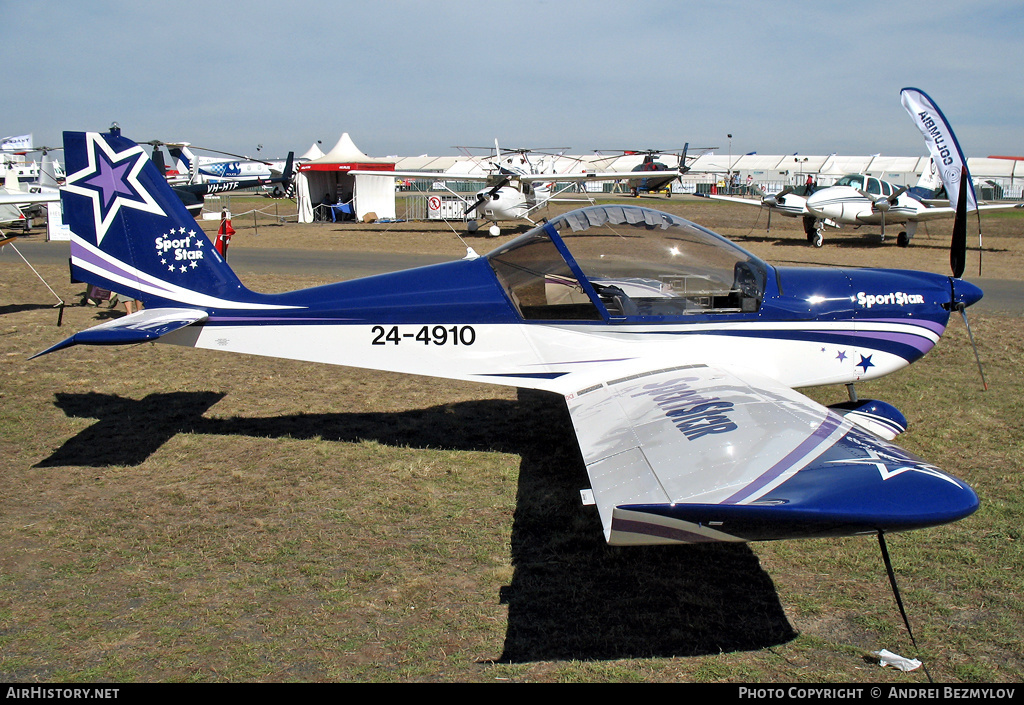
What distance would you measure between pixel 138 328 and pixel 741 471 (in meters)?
4.19

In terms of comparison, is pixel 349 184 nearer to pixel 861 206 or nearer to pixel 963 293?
pixel 861 206

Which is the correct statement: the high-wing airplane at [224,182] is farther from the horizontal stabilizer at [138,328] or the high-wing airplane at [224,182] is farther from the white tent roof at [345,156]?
the horizontal stabilizer at [138,328]

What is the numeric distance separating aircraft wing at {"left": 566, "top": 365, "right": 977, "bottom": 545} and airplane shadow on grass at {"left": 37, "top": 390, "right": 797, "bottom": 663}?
720mm

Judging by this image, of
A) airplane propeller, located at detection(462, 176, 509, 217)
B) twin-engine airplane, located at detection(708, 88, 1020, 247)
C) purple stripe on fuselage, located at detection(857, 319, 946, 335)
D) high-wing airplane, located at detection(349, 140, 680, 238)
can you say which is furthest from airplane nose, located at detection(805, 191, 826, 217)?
purple stripe on fuselage, located at detection(857, 319, 946, 335)

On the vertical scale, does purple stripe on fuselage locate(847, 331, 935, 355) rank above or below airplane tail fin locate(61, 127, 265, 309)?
below

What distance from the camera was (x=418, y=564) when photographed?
13.2ft

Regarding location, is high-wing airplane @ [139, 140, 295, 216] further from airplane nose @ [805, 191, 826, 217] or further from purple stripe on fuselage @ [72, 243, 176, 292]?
purple stripe on fuselage @ [72, 243, 176, 292]

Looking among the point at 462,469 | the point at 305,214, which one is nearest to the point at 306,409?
the point at 462,469

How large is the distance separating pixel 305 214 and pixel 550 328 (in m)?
31.4

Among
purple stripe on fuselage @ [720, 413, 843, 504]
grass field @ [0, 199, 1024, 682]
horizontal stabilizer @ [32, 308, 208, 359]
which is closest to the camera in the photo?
purple stripe on fuselage @ [720, 413, 843, 504]

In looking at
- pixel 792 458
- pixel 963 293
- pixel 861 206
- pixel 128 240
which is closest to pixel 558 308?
pixel 792 458

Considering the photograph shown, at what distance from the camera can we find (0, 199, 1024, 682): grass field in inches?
125

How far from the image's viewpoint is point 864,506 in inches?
105
